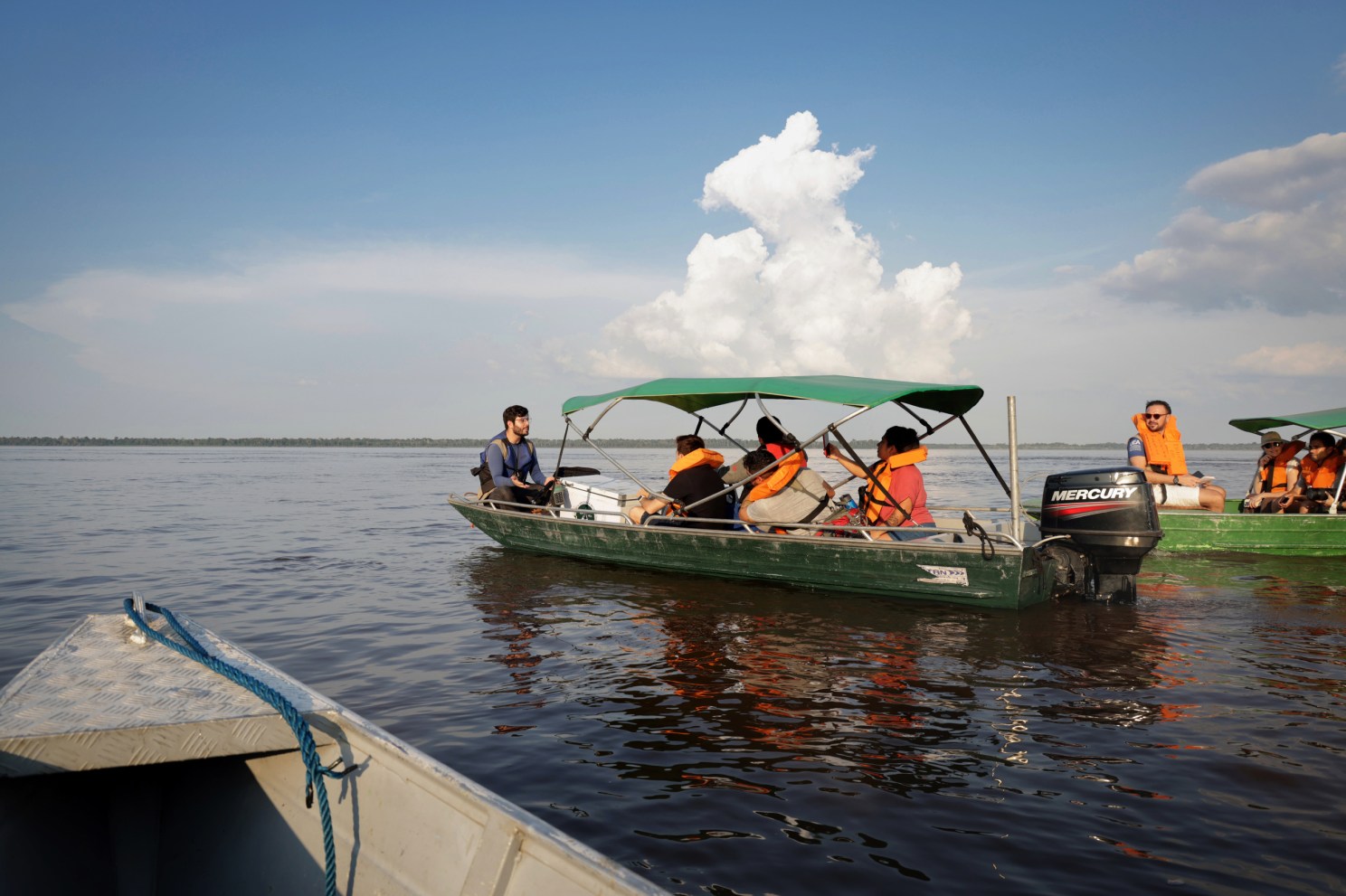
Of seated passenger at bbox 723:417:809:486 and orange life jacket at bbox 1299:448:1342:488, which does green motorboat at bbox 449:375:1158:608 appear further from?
orange life jacket at bbox 1299:448:1342:488

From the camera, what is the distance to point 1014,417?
769cm

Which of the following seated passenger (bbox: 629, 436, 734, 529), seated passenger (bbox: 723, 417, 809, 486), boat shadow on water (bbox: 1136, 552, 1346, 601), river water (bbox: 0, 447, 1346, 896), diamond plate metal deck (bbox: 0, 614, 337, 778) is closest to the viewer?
diamond plate metal deck (bbox: 0, 614, 337, 778)

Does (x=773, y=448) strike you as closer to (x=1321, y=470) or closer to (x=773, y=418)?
(x=773, y=418)

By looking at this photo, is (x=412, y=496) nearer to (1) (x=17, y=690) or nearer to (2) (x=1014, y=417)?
(2) (x=1014, y=417)

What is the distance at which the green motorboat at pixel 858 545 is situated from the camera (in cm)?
802

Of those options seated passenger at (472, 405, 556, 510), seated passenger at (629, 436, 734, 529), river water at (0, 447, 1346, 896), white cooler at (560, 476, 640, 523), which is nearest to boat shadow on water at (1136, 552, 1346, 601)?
river water at (0, 447, 1346, 896)

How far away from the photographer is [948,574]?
8.18m

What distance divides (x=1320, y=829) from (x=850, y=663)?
10.9ft

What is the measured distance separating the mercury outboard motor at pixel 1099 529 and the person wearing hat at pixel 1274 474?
6369 millimetres

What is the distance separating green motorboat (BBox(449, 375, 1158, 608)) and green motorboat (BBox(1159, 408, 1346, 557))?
2856mm

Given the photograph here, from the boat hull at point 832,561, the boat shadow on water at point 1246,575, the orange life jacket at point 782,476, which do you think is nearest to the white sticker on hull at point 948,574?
the boat hull at point 832,561

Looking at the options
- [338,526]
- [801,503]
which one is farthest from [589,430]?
[338,526]

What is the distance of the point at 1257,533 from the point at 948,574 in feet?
22.7

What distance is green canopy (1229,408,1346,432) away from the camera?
11656mm
